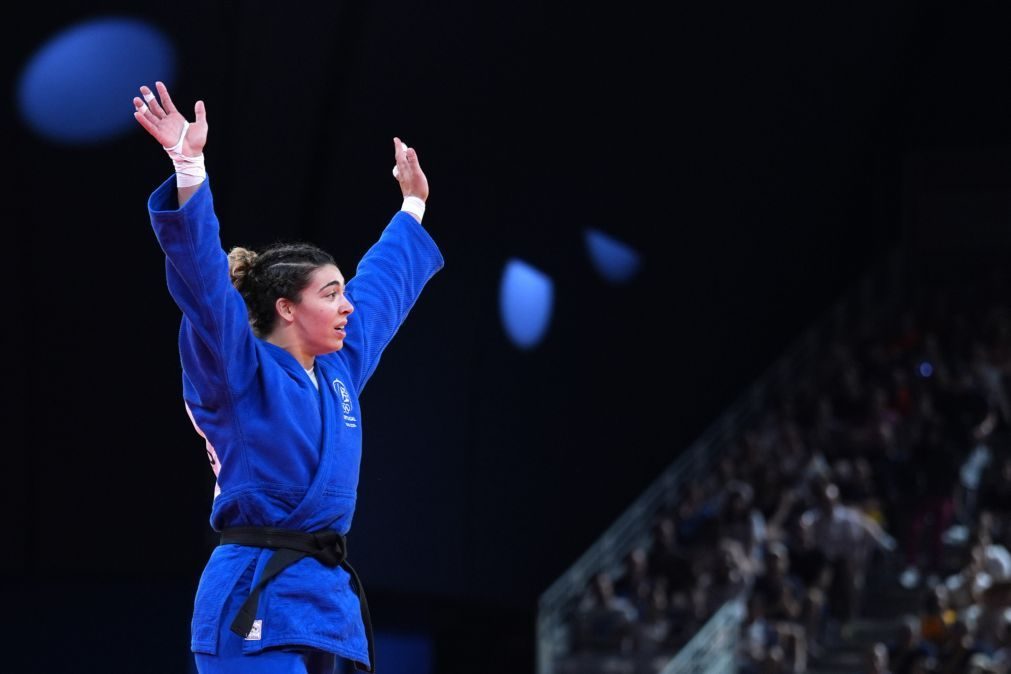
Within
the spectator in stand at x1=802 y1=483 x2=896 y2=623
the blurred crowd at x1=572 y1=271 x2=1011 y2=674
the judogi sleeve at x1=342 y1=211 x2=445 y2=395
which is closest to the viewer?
the judogi sleeve at x1=342 y1=211 x2=445 y2=395

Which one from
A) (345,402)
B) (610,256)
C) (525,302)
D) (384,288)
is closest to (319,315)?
(345,402)

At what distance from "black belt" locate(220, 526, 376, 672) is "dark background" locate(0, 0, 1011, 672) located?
4.08 meters

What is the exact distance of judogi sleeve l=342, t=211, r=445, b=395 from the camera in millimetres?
3354

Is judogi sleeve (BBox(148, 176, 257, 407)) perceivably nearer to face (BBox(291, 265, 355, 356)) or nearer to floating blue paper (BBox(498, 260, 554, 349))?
face (BBox(291, 265, 355, 356))

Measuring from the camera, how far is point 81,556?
6.94 meters

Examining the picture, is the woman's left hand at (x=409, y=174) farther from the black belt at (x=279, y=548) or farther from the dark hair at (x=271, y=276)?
the black belt at (x=279, y=548)

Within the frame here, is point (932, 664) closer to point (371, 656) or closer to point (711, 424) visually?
point (371, 656)

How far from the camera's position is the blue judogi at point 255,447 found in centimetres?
282

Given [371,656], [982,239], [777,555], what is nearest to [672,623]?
[777,555]

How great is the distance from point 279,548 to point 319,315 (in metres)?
0.49

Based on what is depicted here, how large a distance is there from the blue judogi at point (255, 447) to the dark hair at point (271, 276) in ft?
0.40

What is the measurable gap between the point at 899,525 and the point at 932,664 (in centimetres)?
261

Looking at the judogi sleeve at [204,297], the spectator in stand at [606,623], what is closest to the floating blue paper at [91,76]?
the judogi sleeve at [204,297]

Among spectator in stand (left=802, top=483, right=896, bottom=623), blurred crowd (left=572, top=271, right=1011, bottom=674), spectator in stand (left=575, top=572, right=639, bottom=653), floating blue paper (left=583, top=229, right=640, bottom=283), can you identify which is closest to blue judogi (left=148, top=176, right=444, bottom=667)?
blurred crowd (left=572, top=271, right=1011, bottom=674)
